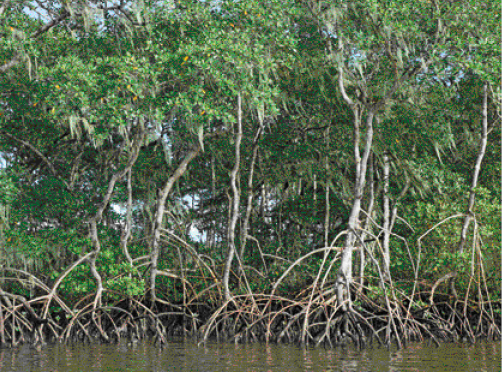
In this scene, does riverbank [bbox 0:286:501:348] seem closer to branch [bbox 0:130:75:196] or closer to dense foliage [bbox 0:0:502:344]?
dense foliage [bbox 0:0:502:344]

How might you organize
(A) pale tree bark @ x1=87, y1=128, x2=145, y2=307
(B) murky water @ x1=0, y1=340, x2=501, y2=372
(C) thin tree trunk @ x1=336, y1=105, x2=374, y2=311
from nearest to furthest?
(B) murky water @ x1=0, y1=340, x2=501, y2=372 < (C) thin tree trunk @ x1=336, y1=105, x2=374, y2=311 < (A) pale tree bark @ x1=87, y1=128, x2=145, y2=307

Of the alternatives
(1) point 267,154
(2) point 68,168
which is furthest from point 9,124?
(1) point 267,154

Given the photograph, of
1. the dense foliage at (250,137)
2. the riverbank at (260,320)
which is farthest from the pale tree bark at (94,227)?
the riverbank at (260,320)

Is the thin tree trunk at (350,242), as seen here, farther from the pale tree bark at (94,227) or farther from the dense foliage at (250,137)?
the pale tree bark at (94,227)

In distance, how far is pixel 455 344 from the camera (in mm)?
11102

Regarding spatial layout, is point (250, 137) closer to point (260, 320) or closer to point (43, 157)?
point (43, 157)

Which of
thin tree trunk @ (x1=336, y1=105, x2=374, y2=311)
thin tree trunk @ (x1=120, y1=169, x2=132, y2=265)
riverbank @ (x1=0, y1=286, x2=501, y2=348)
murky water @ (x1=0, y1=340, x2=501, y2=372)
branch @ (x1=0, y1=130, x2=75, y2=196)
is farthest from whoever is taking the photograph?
branch @ (x1=0, y1=130, x2=75, y2=196)

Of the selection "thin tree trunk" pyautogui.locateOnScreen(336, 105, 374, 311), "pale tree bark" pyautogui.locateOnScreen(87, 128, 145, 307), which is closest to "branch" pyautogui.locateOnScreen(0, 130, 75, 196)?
"pale tree bark" pyautogui.locateOnScreen(87, 128, 145, 307)

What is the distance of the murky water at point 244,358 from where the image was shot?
25.1 ft

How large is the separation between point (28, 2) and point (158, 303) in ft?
19.2

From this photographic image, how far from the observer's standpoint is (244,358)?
8.62m

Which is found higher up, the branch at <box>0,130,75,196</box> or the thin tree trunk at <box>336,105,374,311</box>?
the branch at <box>0,130,75,196</box>

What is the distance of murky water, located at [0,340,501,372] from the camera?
7.64m

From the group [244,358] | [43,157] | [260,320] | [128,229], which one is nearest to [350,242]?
[260,320]
